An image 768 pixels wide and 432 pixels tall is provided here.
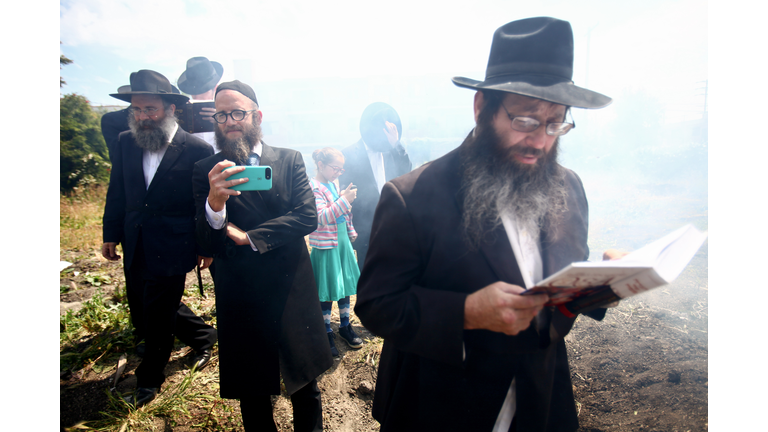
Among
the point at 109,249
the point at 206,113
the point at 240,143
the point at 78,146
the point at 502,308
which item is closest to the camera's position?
the point at 502,308

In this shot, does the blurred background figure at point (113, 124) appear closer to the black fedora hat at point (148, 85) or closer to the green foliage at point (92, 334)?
the black fedora hat at point (148, 85)

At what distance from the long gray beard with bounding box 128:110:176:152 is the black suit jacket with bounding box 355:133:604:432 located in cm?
242

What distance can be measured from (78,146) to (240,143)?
1097 cm

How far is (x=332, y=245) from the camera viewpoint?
11.9 ft

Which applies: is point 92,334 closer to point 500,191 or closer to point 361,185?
point 361,185

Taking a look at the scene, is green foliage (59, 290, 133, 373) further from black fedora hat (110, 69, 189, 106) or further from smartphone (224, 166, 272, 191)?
smartphone (224, 166, 272, 191)

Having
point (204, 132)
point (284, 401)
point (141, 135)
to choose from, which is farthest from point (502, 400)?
point (204, 132)

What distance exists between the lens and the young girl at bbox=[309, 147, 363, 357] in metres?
3.55

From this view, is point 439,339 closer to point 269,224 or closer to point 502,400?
point 502,400

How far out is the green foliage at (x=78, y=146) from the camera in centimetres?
959

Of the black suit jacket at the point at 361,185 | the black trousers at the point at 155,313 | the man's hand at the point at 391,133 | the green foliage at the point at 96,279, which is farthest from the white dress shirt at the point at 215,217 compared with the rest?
the green foliage at the point at 96,279

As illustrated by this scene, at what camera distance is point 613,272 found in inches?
35.8

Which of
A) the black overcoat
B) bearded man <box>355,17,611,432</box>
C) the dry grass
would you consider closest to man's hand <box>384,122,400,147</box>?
the black overcoat

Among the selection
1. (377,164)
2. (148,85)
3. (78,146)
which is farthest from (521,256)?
(78,146)
